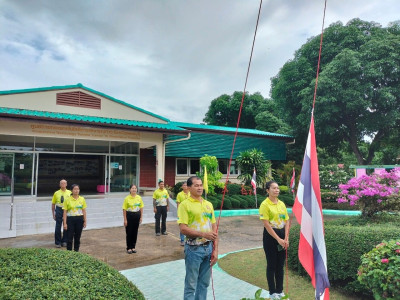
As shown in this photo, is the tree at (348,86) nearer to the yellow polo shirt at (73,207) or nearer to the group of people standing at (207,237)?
the group of people standing at (207,237)

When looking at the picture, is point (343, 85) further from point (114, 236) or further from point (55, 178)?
point (55, 178)

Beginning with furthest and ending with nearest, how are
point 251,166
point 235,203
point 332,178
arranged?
1. point 332,178
2. point 251,166
3. point 235,203

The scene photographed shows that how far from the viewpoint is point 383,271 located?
9.78 feet

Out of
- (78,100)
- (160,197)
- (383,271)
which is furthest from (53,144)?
(383,271)

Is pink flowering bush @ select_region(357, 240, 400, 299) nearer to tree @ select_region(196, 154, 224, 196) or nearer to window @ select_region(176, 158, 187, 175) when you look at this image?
tree @ select_region(196, 154, 224, 196)

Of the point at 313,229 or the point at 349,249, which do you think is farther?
the point at 349,249

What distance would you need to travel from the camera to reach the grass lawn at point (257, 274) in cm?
441

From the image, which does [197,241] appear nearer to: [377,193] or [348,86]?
[377,193]

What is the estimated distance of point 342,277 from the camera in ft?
14.8

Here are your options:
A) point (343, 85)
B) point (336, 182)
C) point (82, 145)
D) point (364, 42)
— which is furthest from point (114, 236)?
point (364, 42)

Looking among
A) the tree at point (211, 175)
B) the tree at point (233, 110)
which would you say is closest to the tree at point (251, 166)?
the tree at point (211, 175)

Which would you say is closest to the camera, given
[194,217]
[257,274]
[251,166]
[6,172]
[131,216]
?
[194,217]

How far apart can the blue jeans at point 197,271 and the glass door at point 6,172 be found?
39.9ft

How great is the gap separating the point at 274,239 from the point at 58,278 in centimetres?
273
